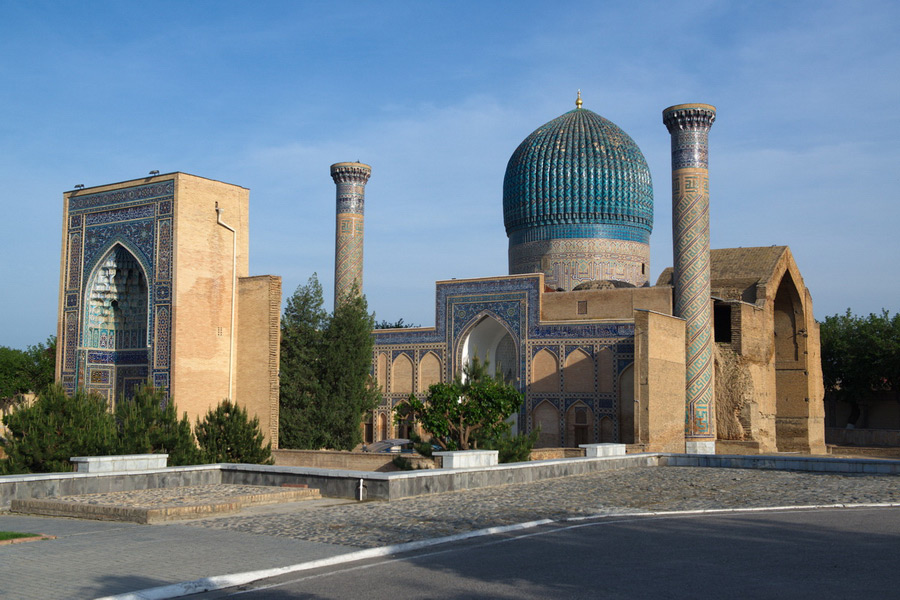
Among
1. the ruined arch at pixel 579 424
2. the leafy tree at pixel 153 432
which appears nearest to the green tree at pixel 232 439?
the leafy tree at pixel 153 432

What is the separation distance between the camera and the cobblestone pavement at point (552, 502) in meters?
6.63

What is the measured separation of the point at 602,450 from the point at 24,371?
22.0 metres

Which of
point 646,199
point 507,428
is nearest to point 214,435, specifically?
point 507,428

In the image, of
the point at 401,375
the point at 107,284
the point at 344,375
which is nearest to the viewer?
the point at 344,375

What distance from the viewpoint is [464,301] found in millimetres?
22531

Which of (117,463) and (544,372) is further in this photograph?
(544,372)

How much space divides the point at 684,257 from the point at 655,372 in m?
3.14

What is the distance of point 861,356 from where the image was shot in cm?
2778

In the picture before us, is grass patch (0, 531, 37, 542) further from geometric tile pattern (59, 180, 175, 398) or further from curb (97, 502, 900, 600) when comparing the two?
geometric tile pattern (59, 180, 175, 398)

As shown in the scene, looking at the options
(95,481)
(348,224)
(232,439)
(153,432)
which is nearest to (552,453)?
(232,439)

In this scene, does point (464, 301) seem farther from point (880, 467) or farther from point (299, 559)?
point (299, 559)

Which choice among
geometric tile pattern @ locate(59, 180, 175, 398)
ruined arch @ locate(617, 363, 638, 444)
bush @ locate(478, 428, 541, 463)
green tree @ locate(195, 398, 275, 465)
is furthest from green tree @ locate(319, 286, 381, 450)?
ruined arch @ locate(617, 363, 638, 444)

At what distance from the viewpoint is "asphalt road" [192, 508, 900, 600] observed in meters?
4.54

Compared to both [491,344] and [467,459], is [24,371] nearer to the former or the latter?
[491,344]
